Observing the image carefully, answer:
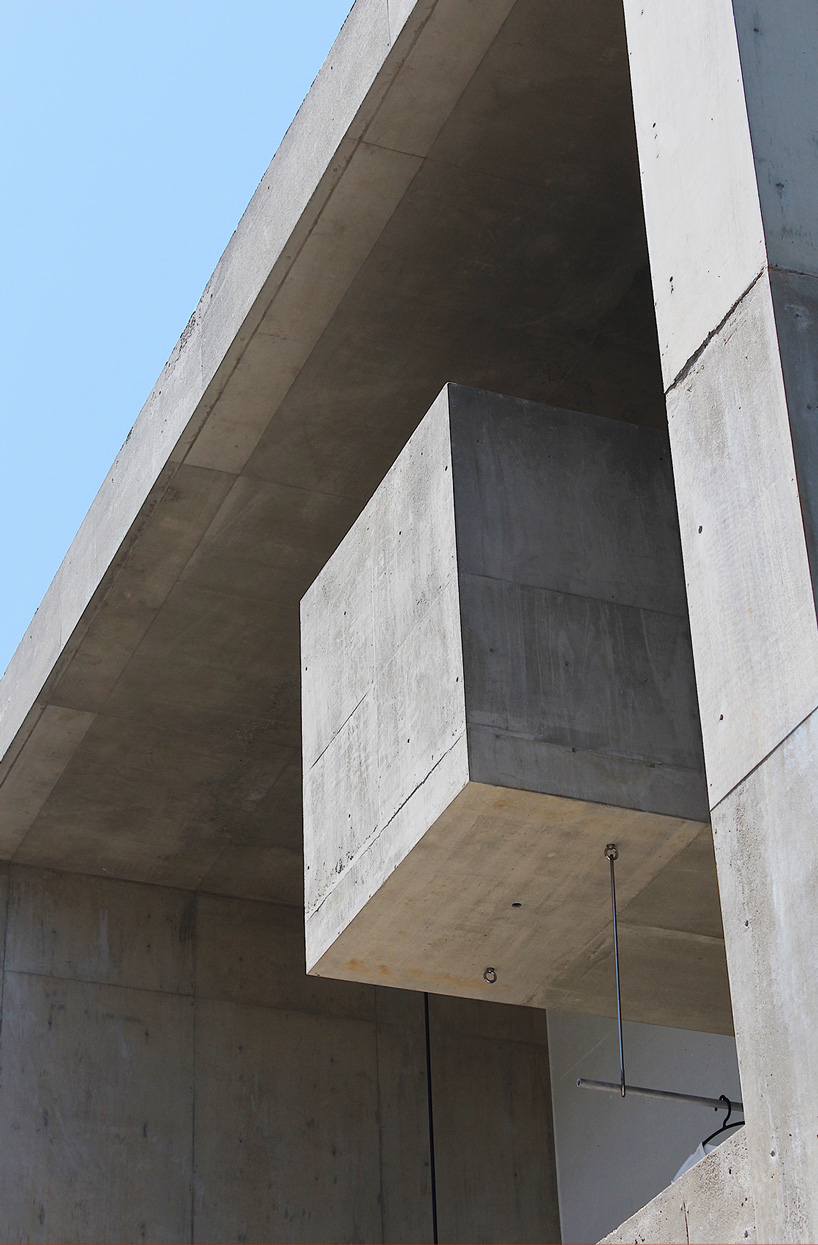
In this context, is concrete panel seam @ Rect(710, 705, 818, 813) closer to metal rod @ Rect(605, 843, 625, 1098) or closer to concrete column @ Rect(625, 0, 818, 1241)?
concrete column @ Rect(625, 0, 818, 1241)

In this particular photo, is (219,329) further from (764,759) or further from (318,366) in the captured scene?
(764,759)

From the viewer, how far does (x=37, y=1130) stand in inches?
522

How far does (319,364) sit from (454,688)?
350 cm

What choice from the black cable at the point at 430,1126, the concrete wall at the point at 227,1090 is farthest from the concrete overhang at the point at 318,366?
the black cable at the point at 430,1126

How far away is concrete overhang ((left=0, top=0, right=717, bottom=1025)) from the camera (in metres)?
8.69

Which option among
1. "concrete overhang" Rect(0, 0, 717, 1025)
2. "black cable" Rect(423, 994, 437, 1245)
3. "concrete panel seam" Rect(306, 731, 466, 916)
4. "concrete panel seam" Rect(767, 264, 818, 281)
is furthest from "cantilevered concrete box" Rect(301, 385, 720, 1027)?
"black cable" Rect(423, 994, 437, 1245)

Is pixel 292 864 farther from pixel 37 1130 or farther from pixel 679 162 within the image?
pixel 679 162

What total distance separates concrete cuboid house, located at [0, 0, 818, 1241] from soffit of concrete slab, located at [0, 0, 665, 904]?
0.03m

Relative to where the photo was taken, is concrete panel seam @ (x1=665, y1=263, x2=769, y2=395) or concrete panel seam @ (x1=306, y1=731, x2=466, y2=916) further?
concrete panel seam @ (x1=306, y1=731, x2=466, y2=916)

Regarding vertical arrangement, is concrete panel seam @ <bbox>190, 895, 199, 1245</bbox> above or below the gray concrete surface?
above

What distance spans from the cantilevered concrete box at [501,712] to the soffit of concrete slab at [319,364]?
166 centimetres

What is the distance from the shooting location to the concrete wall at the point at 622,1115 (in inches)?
528

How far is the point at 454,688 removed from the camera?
23.4ft

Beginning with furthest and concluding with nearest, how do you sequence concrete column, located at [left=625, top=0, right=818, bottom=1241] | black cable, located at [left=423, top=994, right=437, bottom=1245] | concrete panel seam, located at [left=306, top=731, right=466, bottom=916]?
black cable, located at [left=423, top=994, right=437, bottom=1245]
concrete panel seam, located at [left=306, top=731, right=466, bottom=916]
concrete column, located at [left=625, top=0, right=818, bottom=1241]
